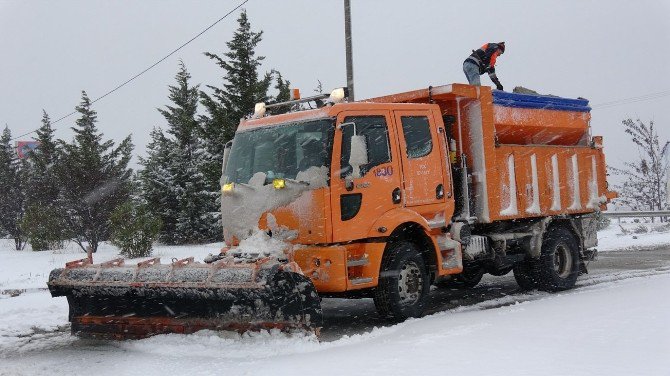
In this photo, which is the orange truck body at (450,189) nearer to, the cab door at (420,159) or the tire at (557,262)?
the cab door at (420,159)

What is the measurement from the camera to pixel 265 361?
5887 mm

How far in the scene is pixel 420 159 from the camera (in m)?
8.07

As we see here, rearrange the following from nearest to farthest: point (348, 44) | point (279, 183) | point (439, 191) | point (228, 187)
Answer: point (279, 183) → point (228, 187) → point (439, 191) → point (348, 44)

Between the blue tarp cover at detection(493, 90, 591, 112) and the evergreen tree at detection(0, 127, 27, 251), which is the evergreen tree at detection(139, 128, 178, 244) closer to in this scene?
the evergreen tree at detection(0, 127, 27, 251)

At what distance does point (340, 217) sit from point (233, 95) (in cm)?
1566

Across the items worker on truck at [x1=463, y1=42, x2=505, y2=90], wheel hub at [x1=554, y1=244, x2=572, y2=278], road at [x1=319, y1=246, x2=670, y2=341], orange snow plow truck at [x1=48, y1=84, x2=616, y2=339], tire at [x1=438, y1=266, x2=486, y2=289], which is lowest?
road at [x1=319, y1=246, x2=670, y2=341]

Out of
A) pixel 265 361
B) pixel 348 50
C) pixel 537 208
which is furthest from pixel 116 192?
pixel 265 361

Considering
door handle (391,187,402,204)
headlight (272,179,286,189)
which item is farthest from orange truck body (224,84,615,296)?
headlight (272,179,286,189)

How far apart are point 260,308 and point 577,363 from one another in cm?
315

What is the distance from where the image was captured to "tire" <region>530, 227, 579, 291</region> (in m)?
10.1

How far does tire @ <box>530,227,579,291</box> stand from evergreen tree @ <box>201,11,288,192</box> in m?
12.7

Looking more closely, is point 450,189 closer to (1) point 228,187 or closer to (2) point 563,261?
(1) point 228,187

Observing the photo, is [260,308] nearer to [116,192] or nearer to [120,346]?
[120,346]

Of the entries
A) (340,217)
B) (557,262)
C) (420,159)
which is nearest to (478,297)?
(557,262)
